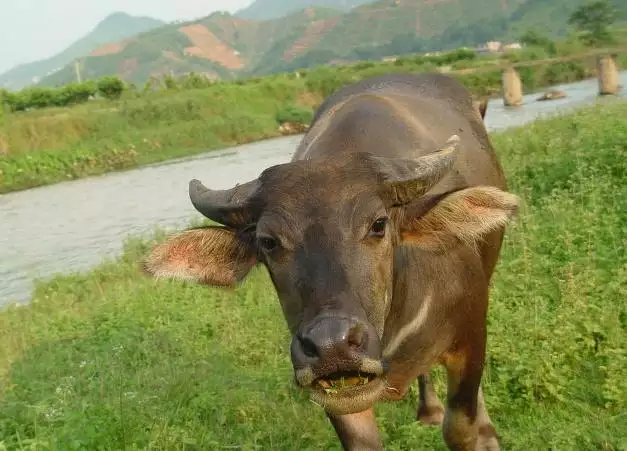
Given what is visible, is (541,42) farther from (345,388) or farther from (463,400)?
(345,388)

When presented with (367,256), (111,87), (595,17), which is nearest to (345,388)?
(367,256)

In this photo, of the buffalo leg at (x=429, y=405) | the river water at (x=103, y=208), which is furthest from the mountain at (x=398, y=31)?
the buffalo leg at (x=429, y=405)

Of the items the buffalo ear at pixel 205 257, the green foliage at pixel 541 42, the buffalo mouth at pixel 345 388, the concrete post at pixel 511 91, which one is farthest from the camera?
the green foliage at pixel 541 42

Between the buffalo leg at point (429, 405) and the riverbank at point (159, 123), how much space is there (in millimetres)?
20396

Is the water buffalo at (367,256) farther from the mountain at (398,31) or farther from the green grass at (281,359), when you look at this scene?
the mountain at (398,31)

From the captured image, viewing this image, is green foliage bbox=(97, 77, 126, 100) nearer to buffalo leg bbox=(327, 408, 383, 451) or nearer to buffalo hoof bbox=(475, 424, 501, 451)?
buffalo hoof bbox=(475, 424, 501, 451)

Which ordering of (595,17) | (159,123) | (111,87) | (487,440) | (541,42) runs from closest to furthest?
(487,440)
(159,123)
(111,87)
(541,42)
(595,17)

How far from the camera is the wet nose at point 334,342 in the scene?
1.81 m

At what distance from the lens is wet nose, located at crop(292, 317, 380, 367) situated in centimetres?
181

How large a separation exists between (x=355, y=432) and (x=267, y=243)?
936 mm

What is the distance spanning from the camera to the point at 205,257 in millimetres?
2559

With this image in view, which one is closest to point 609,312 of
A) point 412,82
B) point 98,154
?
point 412,82

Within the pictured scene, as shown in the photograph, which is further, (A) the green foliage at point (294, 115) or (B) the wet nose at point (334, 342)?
(A) the green foliage at point (294, 115)

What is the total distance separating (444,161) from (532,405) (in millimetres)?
1594
